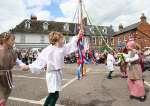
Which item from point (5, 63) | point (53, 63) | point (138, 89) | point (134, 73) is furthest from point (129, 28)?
point (5, 63)

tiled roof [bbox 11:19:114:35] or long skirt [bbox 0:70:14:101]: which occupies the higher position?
tiled roof [bbox 11:19:114:35]

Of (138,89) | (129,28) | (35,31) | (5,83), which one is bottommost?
(138,89)

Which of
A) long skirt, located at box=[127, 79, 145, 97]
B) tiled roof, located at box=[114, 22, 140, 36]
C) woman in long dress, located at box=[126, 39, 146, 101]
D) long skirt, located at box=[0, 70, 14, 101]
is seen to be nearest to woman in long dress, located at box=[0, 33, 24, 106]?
long skirt, located at box=[0, 70, 14, 101]

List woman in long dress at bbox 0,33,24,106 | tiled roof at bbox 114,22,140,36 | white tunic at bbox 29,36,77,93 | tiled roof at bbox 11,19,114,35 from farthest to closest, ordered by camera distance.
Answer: tiled roof at bbox 11,19,114,35 → tiled roof at bbox 114,22,140,36 → white tunic at bbox 29,36,77,93 → woman in long dress at bbox 0,33,24,106

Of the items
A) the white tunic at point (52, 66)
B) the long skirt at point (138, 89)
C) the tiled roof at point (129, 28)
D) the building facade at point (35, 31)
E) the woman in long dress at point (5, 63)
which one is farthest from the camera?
the tiled roof at point (129, 28)

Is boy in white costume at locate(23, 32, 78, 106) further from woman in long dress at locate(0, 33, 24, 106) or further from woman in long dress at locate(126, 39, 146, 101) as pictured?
woman in long dress at locate(126, 39, 146, 101)

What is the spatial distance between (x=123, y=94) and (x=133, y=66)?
1.18m

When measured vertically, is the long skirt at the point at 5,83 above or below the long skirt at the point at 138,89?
above

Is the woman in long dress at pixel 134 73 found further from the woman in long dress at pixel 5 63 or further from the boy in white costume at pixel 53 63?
the woman in long dress at pixel 5 63

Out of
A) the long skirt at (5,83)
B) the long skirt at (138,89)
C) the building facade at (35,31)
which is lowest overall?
the long skirt at (138,89)

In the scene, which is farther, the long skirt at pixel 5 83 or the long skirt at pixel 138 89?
the long skirt at pixel 138 89

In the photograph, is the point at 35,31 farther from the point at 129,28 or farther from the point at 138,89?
the point at 138,89

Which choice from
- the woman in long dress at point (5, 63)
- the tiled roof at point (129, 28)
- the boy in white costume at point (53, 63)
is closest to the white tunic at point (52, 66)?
the boy in white costume at point (53, 63)

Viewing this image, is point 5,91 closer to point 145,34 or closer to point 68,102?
point 68,102
